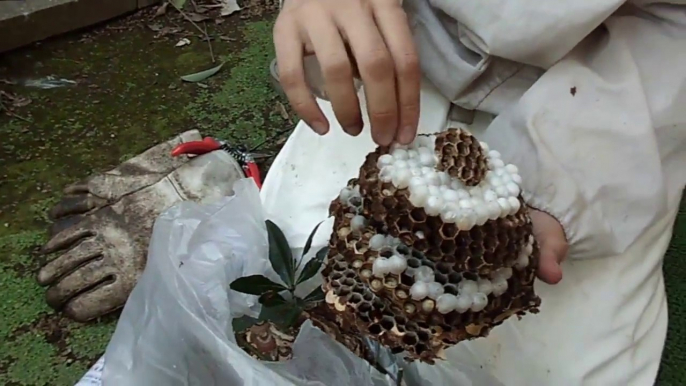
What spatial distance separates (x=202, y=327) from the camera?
0.58 m

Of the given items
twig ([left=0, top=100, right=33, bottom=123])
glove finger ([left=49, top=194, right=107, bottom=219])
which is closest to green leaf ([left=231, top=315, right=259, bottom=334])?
glove finger ([left=49, top=194, right=107, bottom=219])

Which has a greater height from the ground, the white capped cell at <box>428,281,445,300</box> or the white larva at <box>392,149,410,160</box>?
the white larva at <box>392,149,410,160</box>

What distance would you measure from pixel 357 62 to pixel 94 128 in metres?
0.90

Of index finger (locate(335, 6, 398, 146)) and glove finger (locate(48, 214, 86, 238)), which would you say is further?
glove finger (locate(48, 214, 86, 238))

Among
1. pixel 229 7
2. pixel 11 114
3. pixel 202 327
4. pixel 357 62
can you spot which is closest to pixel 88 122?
pixel 11 114

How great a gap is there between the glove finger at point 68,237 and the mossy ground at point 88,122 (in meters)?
0.06

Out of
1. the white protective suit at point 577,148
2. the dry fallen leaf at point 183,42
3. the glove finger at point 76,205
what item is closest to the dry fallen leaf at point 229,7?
the dry fallen leaf at point 183,42

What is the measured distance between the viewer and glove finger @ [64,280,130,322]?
92 centimetres

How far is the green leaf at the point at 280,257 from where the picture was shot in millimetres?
582

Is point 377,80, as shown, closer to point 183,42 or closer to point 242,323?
point 242,323

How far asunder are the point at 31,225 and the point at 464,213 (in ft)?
2.76

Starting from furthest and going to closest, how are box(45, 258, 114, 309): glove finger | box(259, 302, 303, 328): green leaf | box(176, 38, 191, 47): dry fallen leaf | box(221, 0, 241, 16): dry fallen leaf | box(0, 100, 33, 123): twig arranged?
box(221, 0, 241, 16): dry fallen leaf < box(176, 38, 191, 47): dry fallen leaf < box(0, 100, 33, 123): twig < box(45, 258, 114, 309): glove finger < box(259, 302, 303, 328): green leaf

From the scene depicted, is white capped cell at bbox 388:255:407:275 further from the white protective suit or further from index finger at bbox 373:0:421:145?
the white protective suit

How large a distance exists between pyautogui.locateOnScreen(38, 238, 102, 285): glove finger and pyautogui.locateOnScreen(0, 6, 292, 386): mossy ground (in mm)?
52
